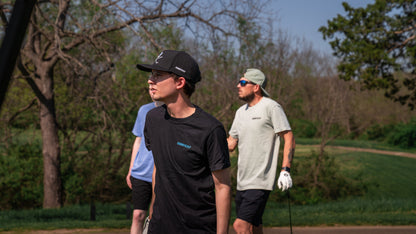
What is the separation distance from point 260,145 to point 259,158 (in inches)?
5.6

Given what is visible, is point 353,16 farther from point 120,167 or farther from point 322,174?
point 120,167

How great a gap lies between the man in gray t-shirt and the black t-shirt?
2.02 m

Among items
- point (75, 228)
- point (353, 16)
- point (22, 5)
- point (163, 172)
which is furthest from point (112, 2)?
point (22, 5)

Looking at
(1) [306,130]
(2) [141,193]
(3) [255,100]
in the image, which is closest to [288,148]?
(3) [255,100]

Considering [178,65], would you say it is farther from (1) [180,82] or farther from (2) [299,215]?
(2) [299,215]

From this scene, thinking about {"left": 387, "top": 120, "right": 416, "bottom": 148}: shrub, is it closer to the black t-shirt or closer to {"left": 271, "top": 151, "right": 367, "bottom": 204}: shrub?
{"left": 271, "top": 151, "right": 367, "bottom": 204}: shrub

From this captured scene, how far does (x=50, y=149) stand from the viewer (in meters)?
13.6

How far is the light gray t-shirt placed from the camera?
203 inches

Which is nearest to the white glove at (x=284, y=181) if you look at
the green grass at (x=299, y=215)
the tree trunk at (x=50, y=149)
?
the green grass at (x=299, y=215)

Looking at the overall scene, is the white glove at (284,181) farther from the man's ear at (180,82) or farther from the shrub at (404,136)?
the shrub at (404,136)

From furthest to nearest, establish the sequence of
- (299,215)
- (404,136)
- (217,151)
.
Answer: (404,136)
(299,215)
(217,151)

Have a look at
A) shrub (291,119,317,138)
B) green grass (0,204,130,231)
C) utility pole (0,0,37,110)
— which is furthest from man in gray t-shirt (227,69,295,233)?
shrub (291,119,317,138)

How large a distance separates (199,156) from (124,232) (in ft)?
17.2

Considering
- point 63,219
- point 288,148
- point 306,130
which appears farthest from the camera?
point 306,130
